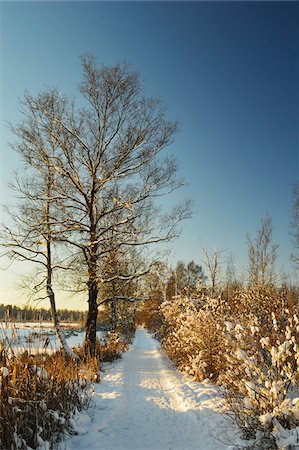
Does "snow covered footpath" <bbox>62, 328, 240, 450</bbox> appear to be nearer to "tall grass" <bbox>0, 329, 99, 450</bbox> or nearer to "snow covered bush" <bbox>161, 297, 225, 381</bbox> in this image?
"tall grass" <bbox>0, 329, 99, 450</bbox>

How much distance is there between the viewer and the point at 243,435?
183 inches

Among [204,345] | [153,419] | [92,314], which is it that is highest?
[92,314]

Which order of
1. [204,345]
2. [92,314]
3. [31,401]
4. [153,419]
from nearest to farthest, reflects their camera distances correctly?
1. [31,401]
2. [153,419]
3. [204,345]
4. [92,314]

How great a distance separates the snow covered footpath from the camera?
487cm

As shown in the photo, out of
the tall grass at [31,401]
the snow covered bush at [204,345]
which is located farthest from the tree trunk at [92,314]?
the tall grass at [31,401]

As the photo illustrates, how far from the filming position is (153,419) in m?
6.07

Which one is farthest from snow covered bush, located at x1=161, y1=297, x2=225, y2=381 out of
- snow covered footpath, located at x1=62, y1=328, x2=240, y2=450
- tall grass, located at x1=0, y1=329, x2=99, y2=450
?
tall grass, located at x1=0, y1=329, x2=99, y2=450

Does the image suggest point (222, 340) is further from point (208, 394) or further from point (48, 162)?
point (48, 162)

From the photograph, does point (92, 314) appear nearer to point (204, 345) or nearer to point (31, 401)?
point (204, 345)

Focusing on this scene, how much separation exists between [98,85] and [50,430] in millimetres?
10190

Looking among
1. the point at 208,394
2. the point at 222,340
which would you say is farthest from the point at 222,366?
the point at 208,394

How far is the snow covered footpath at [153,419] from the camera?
4.87m

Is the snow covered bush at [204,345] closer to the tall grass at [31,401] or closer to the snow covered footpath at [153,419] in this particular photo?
the snow covered footpath at [153,419]

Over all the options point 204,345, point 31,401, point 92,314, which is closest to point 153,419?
point 31,401
